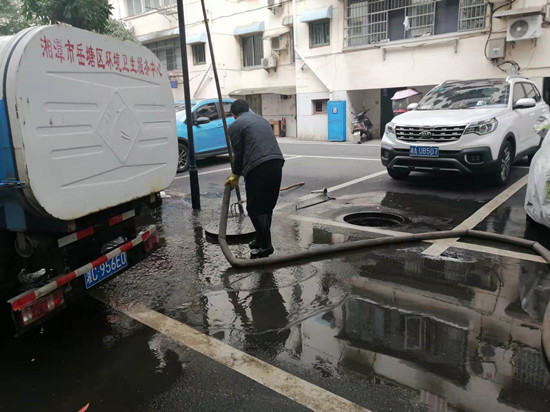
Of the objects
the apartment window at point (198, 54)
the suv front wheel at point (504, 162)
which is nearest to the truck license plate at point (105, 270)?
the suv front wheel at point (504, 162)

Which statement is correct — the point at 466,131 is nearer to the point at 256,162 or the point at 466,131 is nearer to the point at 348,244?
the point at 348,244

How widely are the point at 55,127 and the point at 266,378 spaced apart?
2023mm

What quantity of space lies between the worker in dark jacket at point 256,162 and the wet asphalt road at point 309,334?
2.28 ft

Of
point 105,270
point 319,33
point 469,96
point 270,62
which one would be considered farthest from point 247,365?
point 270,62

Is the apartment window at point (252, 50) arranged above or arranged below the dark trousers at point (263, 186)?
above

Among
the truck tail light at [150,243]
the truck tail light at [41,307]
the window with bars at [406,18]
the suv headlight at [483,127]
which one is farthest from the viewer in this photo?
the window with bars at [406,18]

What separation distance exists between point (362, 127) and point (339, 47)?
3.64 m

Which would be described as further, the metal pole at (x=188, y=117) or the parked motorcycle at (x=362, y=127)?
the parked motorcycle at (x=362, y=127)

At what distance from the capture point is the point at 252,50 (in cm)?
2327

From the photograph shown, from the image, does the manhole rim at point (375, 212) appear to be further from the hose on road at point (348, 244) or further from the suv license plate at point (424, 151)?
the suv license plate at point (424, 151)

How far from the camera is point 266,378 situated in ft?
8.95

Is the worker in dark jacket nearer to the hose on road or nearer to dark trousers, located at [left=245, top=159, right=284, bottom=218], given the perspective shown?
dark trousers, located at [left=245, top=159, right=284, bottom=218]

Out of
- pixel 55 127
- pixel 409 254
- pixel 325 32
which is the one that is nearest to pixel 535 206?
pixel 409 254

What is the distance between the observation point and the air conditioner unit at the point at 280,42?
69.7 ft
